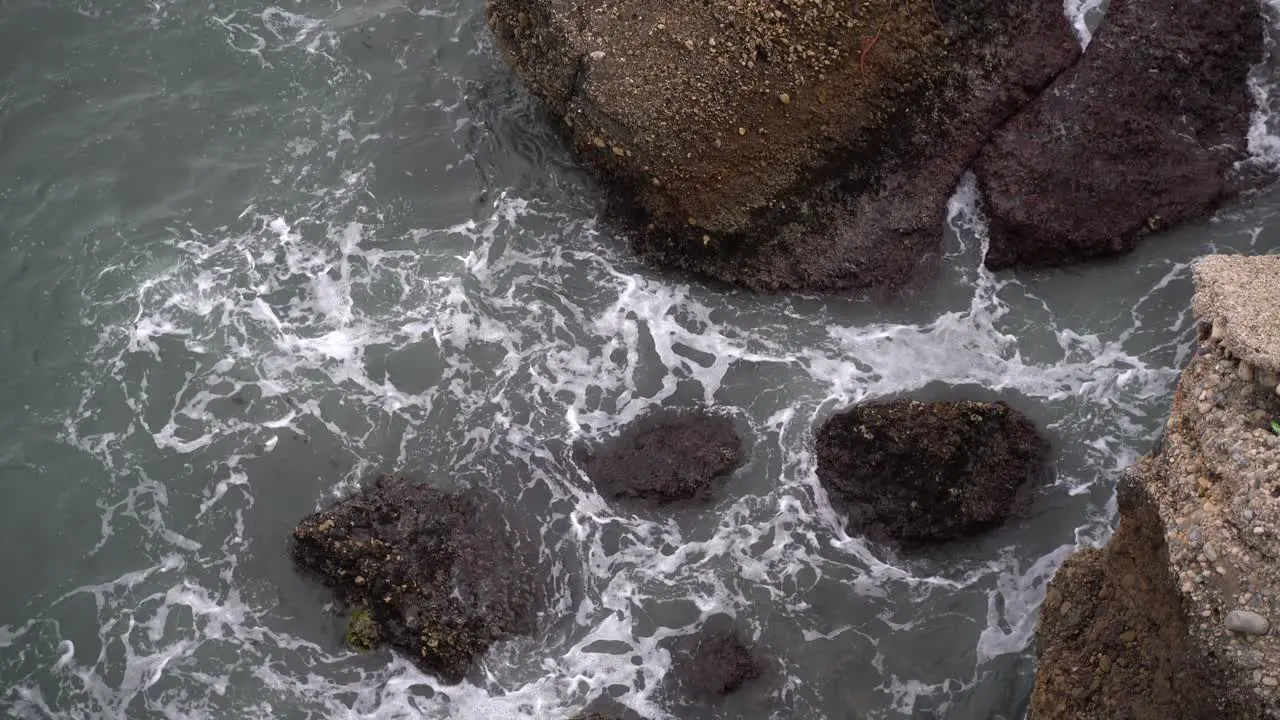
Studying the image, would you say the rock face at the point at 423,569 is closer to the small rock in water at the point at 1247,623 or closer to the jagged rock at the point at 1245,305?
the small rock in water at the point at 1247,623

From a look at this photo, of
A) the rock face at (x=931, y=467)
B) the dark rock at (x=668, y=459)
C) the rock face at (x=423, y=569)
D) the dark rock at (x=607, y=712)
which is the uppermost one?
the rock face at (x=931, y=467)

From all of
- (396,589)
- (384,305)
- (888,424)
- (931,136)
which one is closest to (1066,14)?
(931,136)

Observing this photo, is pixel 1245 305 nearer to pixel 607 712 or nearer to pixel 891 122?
pixel 891 122

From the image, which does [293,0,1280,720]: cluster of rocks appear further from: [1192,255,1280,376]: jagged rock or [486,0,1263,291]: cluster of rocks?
[1192,255,1280,376]: jagged rock

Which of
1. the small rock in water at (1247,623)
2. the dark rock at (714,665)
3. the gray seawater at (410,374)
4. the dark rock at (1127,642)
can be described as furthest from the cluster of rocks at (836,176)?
the small rock in water at (1247,623)

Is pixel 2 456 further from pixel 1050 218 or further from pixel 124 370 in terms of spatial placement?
pixel 1050 218

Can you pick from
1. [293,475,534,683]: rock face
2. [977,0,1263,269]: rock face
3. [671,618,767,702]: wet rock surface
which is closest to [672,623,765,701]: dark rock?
[671,618,767,702]: wet rock surface
